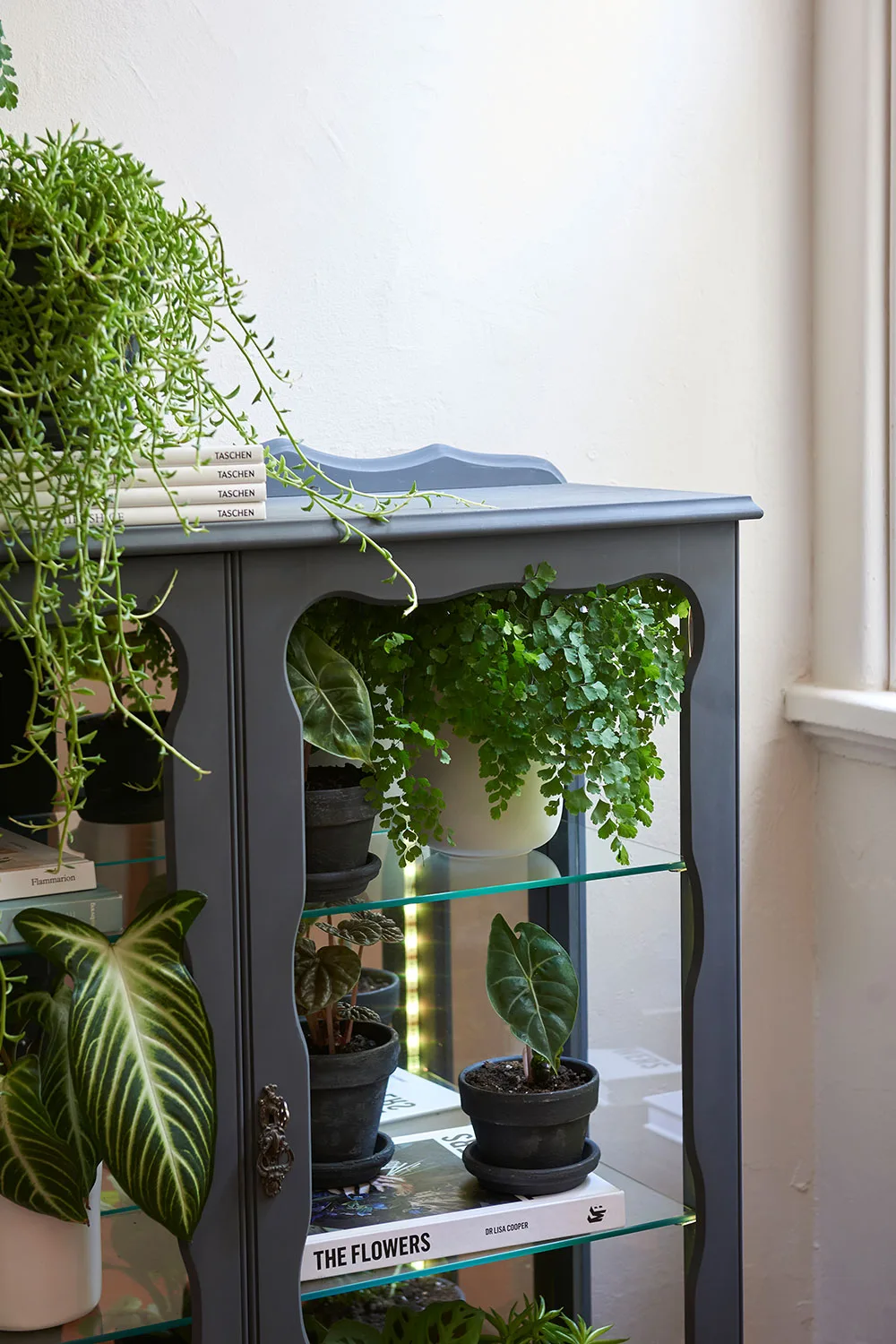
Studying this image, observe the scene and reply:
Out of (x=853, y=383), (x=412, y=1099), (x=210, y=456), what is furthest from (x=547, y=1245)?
(x=853, y=383)

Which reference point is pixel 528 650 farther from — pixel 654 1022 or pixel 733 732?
pixel 654 1022

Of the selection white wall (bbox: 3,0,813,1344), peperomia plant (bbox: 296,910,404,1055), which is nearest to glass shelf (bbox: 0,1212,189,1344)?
peperomia plant (bbox: 296,910,404,1055)

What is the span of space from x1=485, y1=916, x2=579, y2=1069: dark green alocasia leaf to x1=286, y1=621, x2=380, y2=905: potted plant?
0.57ft

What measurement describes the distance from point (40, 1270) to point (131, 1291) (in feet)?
0.30

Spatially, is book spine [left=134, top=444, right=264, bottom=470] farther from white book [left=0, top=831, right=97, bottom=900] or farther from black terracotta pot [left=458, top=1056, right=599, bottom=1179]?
black terracotta pot [left=458, top=1056, right=599, bottom=1179]

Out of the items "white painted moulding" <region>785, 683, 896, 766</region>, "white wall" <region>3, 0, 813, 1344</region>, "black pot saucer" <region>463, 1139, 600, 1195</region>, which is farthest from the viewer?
"white painted moulding" <region>785, 683, 896, 766</region>

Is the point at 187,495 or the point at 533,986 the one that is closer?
the point at 187,495

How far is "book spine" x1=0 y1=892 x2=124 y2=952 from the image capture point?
1.07 meters

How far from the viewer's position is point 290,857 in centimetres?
110

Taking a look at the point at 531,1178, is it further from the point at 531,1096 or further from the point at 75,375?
the point at 75,375

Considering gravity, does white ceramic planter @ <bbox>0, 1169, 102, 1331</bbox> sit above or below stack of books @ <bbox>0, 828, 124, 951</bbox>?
below

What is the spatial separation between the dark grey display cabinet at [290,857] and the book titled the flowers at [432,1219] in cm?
2

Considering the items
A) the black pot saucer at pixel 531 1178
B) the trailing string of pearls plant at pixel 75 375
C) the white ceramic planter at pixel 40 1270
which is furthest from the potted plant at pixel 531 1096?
the trailing string of pearls plant at pixel 75 375

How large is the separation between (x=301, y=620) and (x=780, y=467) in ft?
2.72
